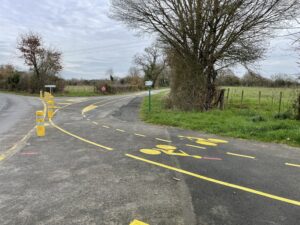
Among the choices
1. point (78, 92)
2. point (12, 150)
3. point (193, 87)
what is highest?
point (193, 87)

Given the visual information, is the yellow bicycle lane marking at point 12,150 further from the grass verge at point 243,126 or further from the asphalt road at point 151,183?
the grass verge at point 243,126

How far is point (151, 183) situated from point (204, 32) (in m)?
14.1

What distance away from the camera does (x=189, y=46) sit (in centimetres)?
1767

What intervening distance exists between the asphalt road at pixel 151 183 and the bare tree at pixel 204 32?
9.38m

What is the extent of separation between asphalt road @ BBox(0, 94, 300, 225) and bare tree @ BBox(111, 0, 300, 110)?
30.8 feet

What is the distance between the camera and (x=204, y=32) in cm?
1677

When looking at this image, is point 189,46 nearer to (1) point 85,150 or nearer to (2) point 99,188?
(1) point 85,150

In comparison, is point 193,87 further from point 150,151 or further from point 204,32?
point 150,151

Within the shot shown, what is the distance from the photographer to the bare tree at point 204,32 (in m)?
15.4

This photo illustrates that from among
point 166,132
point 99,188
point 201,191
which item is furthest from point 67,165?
point 166,132

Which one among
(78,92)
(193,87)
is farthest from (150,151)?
(78,92)

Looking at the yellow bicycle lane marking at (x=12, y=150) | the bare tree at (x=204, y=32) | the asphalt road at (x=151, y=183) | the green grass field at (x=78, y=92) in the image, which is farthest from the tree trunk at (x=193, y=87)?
the green grass field at (x=78, y=92)

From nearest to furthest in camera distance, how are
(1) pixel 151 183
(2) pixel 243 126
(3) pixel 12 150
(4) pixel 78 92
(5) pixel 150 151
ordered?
(1) pixel 151 183
(5) pixel 150 151
(3) pixel 12 150
(2) pixel 243 126
(4) pixel 78 92

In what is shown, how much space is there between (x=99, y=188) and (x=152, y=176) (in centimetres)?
117
